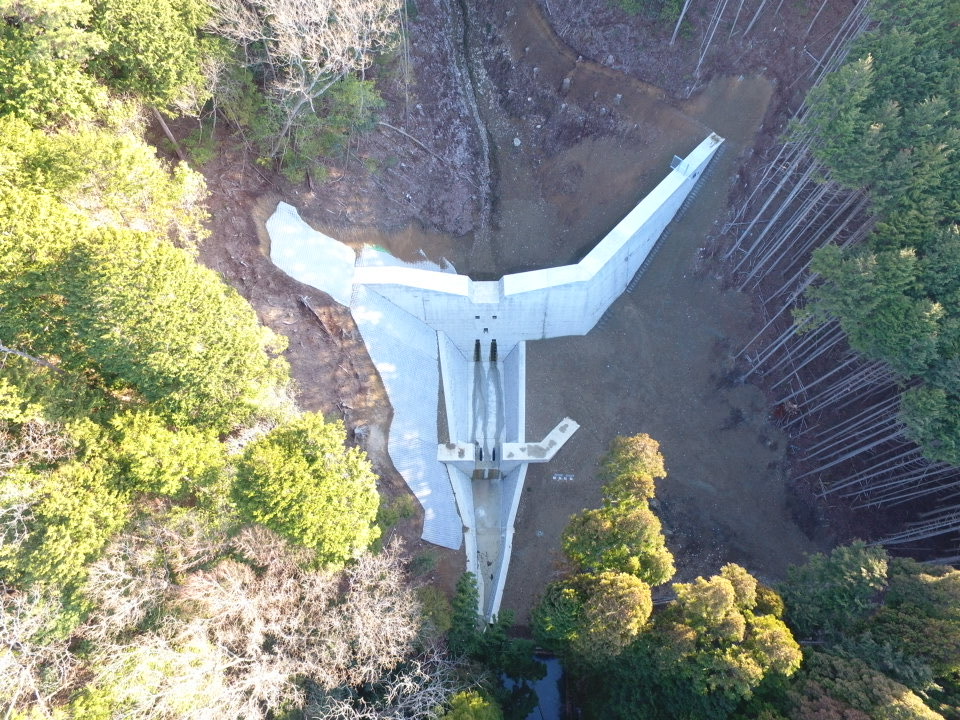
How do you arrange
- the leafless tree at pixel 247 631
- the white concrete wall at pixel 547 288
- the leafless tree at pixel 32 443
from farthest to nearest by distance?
the white concrete wall at pixel 547 288
the leafless tree at pixel 32 443
the leafless tree at pixel 247 631

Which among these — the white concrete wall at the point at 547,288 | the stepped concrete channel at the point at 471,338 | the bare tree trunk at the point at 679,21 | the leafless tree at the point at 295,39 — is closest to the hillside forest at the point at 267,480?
the leafless tree at the point at 295,39

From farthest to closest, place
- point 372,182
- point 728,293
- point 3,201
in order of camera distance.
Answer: point 728,293 < point 372,182 < point 3,201

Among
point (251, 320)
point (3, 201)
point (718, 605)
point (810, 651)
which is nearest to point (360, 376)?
point (251, 320)

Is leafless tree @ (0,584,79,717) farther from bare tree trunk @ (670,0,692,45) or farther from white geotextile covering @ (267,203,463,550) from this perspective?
bare tree trunk @ (670,0,692,45)

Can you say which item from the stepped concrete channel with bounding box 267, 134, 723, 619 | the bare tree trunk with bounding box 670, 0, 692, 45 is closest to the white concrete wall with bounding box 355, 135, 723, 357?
the stepped concrete channel with bounding box 267, 134, 723, 619

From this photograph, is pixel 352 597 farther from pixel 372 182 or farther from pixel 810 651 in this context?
pixel 372 182

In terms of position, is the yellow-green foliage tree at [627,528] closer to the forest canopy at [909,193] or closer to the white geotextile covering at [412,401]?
the white geotextile covering at [412,401]

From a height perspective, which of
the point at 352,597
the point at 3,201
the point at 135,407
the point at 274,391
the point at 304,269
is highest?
the point at 304,269
